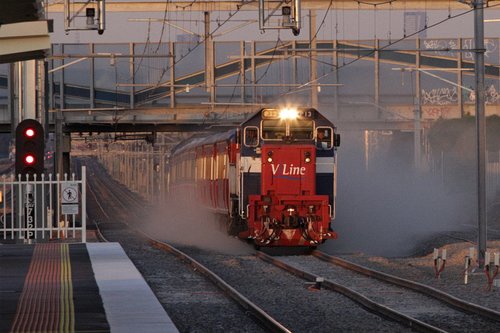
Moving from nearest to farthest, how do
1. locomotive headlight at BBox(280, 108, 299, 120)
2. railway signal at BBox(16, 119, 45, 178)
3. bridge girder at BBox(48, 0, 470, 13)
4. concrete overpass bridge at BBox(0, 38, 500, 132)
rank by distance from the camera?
railway signal at BBox(16, 119, 45, 178), locomotive headlight at BBox(280, 108, 299, 120), bridge girder at BBox(48, 0, 470, 13), concrete overpass bridge at BBox(0, 38, 500, 132)

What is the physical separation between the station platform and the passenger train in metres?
6.33

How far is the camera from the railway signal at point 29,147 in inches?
909

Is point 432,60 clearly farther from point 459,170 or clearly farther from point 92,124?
point 92,124

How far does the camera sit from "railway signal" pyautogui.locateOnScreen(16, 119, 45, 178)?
2309cm

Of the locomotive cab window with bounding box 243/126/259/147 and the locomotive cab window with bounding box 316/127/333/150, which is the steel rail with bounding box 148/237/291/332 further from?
the locomotive cab window with bounding box 316/127/333/150

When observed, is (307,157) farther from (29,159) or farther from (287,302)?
(287,302)

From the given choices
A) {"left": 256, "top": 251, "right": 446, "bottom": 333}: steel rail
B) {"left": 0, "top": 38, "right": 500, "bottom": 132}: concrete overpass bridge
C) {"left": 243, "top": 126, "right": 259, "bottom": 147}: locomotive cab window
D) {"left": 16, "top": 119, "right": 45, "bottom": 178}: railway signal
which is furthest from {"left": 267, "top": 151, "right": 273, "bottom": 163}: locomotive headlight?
{"left": 0, "top": 38, "right": 500, "bottom": 132}: concrete overpass bridge

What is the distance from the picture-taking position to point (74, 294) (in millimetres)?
16719

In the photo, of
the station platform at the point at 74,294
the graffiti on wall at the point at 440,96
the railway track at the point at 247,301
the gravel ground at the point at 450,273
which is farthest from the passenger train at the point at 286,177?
the graffiti on wall at the point at 440,96

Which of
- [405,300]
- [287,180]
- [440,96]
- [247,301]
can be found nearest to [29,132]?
[247,301]

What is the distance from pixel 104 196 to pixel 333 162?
266 ft

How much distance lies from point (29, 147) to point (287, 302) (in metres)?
6.75

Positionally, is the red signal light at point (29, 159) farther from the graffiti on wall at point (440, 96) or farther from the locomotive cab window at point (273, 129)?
the graffiti on wall at point (440, 96)

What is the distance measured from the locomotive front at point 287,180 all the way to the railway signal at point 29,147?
25.7 feet
